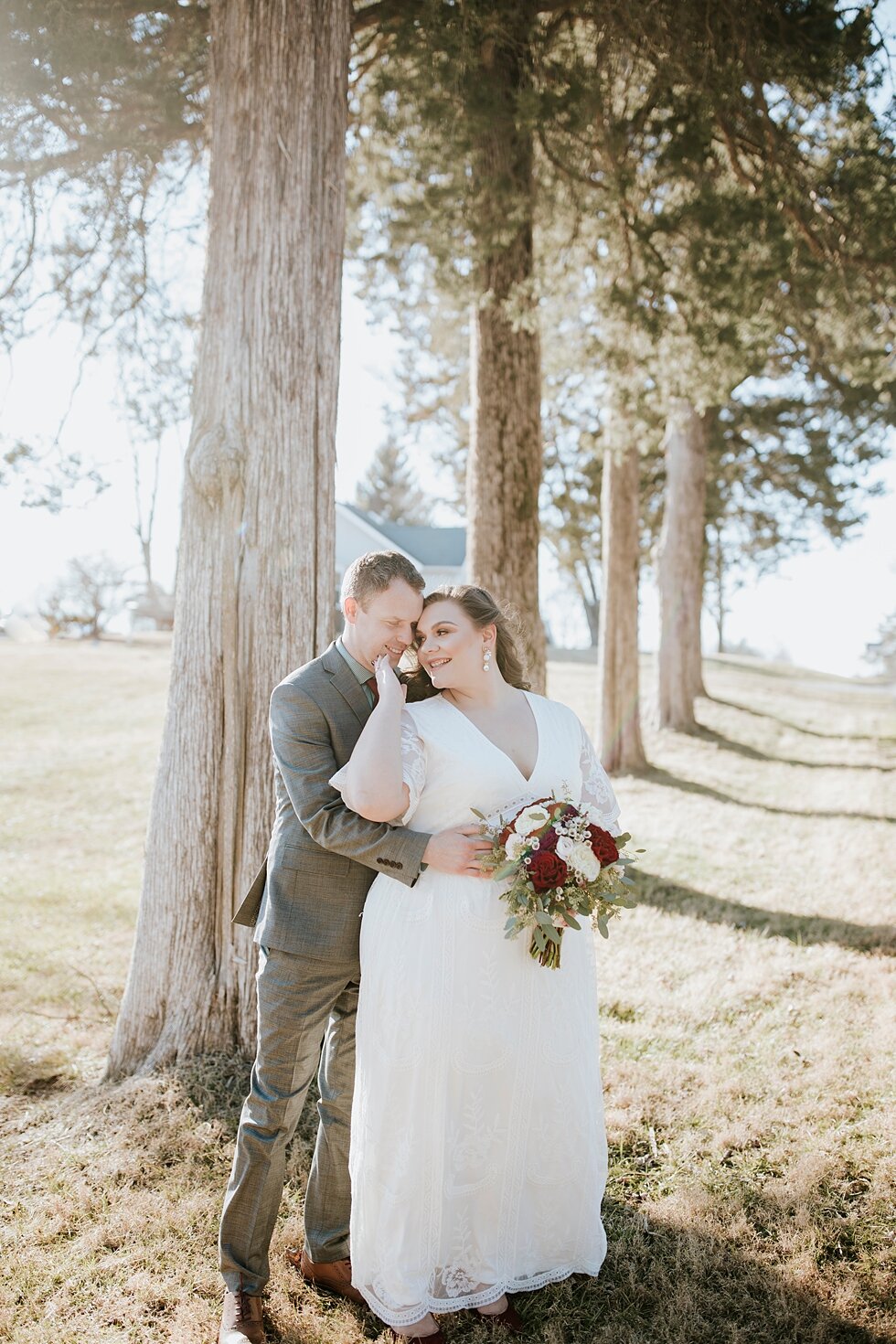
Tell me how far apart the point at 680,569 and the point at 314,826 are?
15.2m

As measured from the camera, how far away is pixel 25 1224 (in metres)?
3.57

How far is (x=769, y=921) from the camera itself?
24.6ft

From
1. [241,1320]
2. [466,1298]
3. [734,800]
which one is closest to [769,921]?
[466,1298]

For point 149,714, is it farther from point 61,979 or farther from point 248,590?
point 248,590

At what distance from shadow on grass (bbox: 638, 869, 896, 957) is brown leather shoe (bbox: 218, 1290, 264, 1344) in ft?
16.7

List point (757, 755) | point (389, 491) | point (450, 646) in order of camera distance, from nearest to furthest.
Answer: point (450, 646), point (757, 755), point (389, 491)

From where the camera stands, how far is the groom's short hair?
3176 millimetres

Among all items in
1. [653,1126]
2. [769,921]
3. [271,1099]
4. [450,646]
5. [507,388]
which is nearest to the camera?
[271,1099]

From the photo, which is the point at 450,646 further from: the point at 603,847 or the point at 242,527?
the point at 242,527

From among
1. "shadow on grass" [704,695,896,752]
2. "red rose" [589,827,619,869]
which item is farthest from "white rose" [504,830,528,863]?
"shadow on grass" [704,695,896,752]

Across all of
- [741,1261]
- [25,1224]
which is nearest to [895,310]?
[741,1261]

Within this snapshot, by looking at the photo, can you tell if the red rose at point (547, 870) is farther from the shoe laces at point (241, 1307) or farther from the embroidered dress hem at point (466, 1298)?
the shoe laces at point (241, 1307)

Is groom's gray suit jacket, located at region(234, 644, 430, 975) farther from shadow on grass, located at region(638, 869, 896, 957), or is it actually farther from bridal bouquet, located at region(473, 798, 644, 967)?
shadow on grass, located at region(638, 869, 896, 957)

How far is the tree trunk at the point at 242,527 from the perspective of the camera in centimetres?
452
